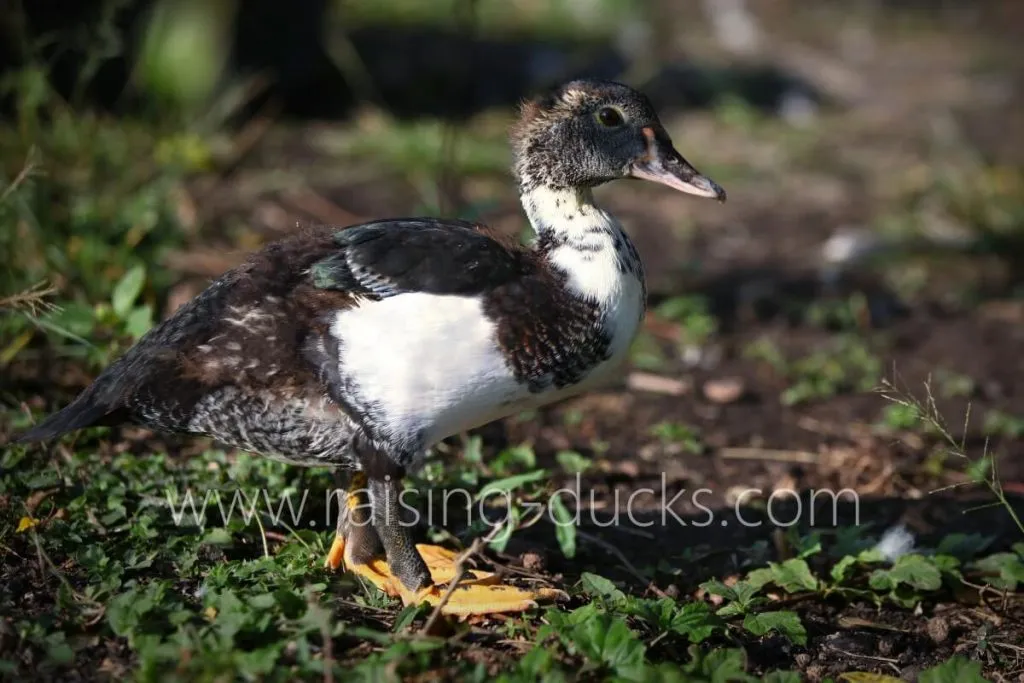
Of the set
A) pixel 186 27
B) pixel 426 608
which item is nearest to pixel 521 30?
pixel 186 27

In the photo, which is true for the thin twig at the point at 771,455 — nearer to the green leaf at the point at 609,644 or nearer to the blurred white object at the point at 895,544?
the blurred white object at the point at 895,544

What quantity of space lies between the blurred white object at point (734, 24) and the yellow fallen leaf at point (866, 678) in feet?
24.7

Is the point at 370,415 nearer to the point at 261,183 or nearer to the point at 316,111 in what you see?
the point at 261,183

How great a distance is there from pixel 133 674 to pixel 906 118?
734 cm

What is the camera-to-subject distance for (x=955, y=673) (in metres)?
2.89

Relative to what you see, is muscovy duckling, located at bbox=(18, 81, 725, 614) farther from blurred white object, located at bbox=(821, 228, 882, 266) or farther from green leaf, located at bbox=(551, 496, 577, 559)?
blurred white object, located at bbox=(821, 228, 882, 266)

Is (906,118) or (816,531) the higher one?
(906,118)

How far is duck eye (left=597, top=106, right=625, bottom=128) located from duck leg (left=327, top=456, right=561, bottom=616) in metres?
1.13

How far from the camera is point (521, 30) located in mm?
9930

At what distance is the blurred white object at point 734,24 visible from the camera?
10258 millimetres

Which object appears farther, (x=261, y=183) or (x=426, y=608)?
(x=261, y=183)

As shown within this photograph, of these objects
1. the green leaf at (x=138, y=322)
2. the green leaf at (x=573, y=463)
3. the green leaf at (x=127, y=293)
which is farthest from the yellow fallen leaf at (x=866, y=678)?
the green leaf at (x=127, y=293)

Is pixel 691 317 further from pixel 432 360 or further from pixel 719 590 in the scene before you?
pixel 432 360

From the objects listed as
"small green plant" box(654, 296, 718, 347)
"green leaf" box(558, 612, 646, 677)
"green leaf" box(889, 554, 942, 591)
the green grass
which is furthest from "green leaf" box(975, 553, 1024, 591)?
"small green plant" box(654, 296, 718, 347)
